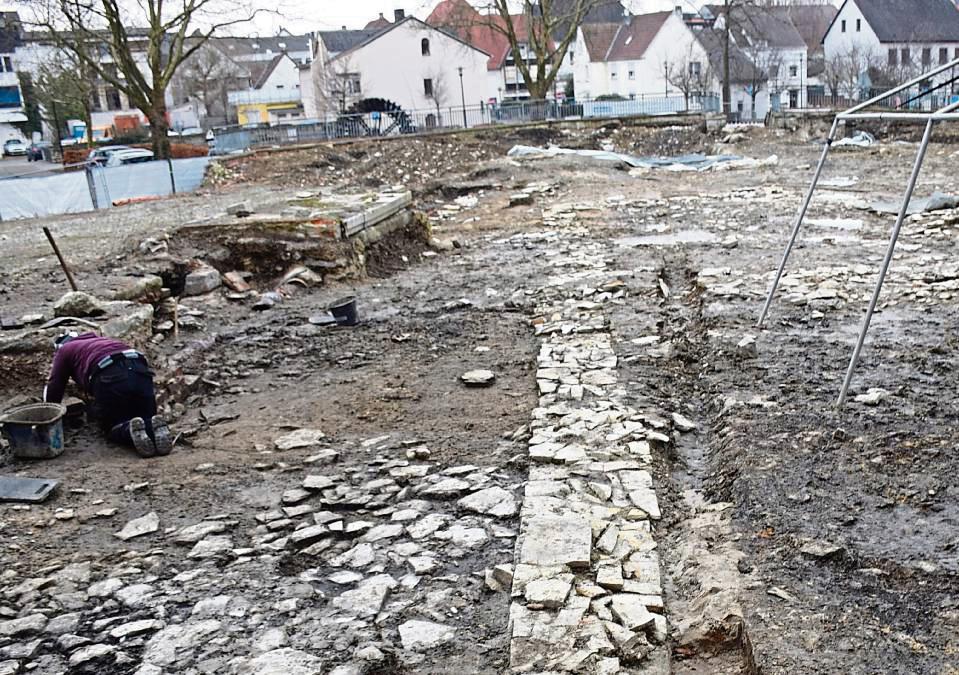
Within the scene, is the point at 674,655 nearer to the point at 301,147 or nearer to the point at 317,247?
the point at 317,247

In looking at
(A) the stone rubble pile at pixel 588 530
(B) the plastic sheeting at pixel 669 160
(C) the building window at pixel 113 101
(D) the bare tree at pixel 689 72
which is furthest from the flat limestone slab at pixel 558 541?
(C) the building window at pixel 113 101

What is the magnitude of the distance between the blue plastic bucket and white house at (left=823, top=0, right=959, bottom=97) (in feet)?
182

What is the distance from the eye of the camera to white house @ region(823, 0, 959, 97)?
175 ft

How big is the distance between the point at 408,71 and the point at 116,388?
50.3 m

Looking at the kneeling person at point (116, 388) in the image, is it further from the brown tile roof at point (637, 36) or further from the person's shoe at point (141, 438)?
the brown tile roof at point (637, 36)

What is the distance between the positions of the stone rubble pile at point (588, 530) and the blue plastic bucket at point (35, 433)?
11.2 ft

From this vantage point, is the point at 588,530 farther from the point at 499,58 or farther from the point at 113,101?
the point at 113,101

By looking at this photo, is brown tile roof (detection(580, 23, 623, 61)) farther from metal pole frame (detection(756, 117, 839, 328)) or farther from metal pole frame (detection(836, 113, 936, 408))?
metal pole frame (detection(836, 113, 936, 408))

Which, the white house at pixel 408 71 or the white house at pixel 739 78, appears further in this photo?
the white house at pixel 739 78

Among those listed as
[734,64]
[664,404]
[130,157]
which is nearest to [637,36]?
[734,64]

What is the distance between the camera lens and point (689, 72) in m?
53.9

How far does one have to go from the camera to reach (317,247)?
11.6 metres

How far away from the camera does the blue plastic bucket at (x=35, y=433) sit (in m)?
5.89

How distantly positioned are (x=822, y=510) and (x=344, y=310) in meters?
6.17
